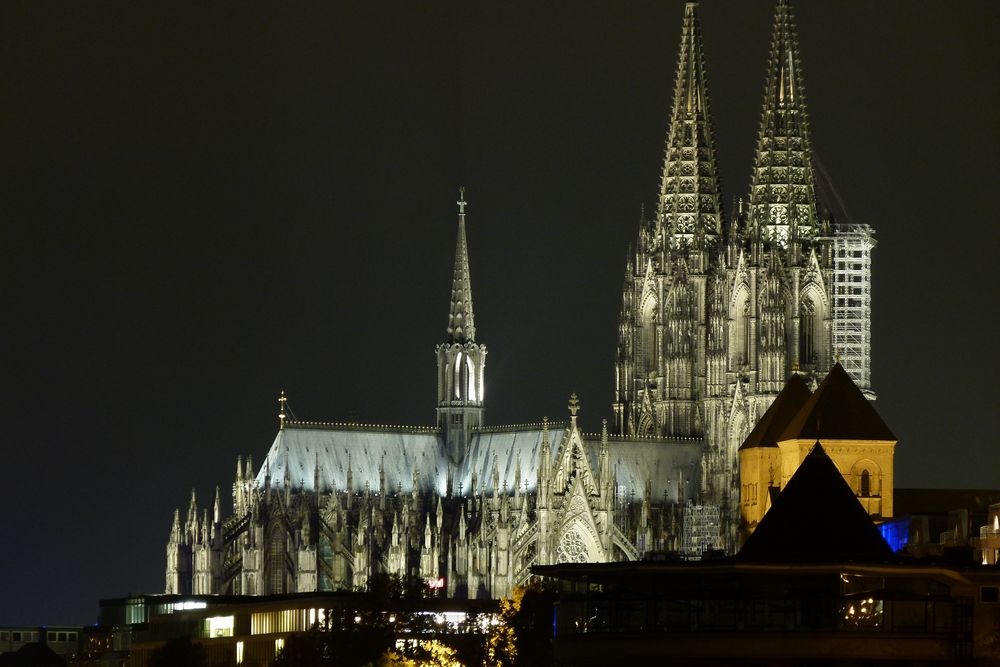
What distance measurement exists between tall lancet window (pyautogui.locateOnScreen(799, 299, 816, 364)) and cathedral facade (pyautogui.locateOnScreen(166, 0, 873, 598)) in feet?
0.35

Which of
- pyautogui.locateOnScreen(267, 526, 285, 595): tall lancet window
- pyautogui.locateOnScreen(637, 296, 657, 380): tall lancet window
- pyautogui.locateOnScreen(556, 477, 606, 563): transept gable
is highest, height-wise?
pyautogui.locateOnScreen(637, 296, 657, 380): tall lancet window

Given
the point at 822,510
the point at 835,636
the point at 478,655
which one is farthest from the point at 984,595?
the point at 478,655

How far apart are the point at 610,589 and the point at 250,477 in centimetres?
9177

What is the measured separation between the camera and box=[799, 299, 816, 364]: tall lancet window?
632 ft

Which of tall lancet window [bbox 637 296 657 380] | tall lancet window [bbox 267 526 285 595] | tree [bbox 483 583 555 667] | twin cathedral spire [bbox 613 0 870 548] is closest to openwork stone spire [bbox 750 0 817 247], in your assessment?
twin cathedral spire [bbox 613 0 870 548]

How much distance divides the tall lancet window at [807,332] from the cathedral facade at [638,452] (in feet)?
0.35

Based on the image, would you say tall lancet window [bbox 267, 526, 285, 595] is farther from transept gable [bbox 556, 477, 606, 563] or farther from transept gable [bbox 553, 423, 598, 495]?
transept gable [bbox 553, 423, 598, 495]

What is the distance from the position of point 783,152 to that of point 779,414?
16161mm

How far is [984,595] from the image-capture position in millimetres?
103750

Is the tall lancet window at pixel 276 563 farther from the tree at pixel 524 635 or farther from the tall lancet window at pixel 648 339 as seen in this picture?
the tree at pixel 524 635

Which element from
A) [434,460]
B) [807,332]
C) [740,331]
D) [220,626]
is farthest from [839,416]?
[434,460]

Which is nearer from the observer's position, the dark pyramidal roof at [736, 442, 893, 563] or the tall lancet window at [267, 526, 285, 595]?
the dark pyramidal roof at [736, 442, 893, 563]

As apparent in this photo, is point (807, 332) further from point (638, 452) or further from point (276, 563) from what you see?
point (276, 563)

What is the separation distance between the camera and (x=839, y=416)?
6944 inches
